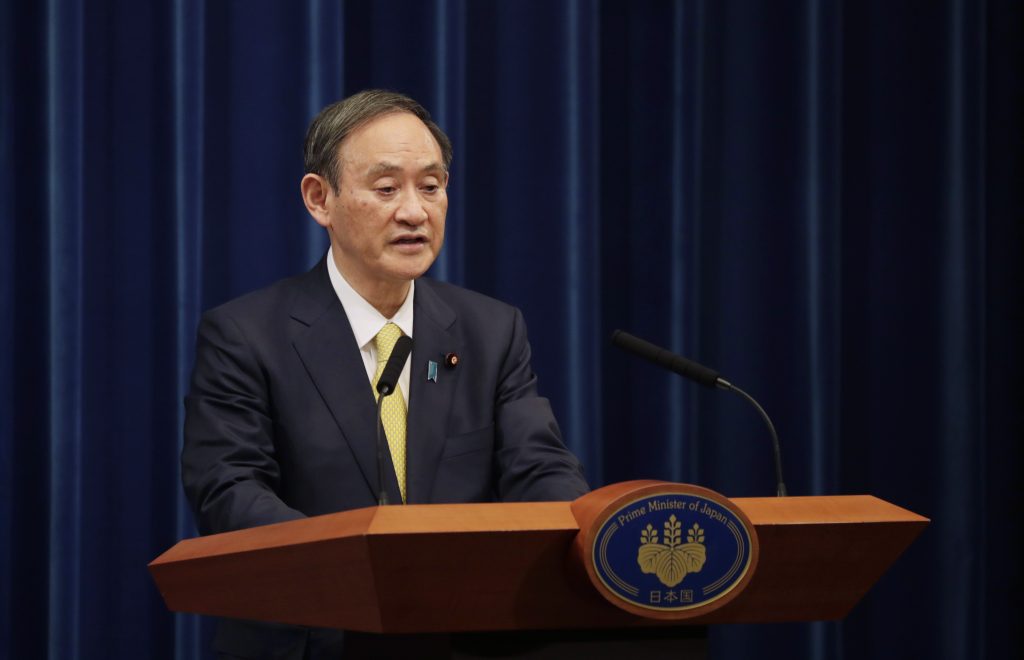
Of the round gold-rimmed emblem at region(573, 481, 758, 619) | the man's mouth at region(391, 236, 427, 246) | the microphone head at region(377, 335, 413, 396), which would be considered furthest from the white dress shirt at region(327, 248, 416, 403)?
the round gold-rimmed emblem at region(573, 481, 758, 619)

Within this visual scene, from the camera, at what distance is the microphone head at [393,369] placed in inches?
58.8

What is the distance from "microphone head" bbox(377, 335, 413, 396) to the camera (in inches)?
58.8

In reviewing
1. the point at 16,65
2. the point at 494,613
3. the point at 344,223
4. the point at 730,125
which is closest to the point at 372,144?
the point at 344,223

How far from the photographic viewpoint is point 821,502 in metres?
1.28

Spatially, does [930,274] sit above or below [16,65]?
below

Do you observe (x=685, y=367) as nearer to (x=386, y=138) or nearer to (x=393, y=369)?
(x=393, y=369)

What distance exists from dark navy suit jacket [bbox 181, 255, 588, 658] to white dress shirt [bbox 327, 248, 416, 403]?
0.02m

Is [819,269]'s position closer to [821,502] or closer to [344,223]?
[344,223]

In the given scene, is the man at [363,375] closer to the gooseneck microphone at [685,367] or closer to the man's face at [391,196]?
the man's face at [391,196]

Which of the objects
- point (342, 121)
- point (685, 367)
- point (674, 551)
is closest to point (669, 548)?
point (674, 551)

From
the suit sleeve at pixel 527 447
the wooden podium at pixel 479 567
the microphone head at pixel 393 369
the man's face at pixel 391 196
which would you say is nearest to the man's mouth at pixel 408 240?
the man's face at pixel 391 196

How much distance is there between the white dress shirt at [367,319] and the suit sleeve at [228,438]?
18 cm

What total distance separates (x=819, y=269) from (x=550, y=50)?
910 mm

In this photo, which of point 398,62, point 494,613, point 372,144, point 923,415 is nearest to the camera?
point 494,613
